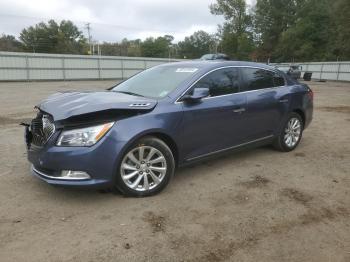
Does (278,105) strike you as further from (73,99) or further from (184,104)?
(73,99)

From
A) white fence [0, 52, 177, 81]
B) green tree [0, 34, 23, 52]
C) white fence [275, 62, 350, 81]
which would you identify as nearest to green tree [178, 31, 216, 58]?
green tree [0, 34, 23, 52]

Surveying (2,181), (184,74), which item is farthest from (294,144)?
(2,181)

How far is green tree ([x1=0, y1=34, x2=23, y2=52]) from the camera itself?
7600 centimetres

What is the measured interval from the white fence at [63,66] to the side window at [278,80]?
81.4ft

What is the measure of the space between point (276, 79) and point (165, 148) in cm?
278

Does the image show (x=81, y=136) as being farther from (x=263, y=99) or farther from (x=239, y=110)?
(x=263, y=99)

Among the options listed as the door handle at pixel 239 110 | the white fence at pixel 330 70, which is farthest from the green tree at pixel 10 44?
the door handle at pixel 239 110

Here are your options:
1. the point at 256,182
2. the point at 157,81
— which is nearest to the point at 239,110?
the point at 256,182

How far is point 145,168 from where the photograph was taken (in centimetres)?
394

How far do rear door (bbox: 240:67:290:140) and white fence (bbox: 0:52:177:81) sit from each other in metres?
24.9

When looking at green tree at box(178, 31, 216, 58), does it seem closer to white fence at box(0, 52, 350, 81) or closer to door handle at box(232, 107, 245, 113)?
white fence at box(0, 52, 350, 81)

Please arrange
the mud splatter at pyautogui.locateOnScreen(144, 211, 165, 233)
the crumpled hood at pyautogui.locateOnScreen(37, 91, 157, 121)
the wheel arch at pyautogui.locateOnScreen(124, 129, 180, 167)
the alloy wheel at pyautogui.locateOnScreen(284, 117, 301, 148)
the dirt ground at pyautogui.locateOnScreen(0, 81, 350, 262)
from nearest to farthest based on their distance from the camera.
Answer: the dirt ground at pyautogui.locateOnScreen(0, 81, 350, 262)
the mud splatter at pyautogui.locateOnScreen(144, 211, 165, 233)
the crumpled hood at pyautogui.locateOnScreen(37, 91, 157, 121)
the wheel arch at pyautogui.locateOnScreen(124, 129, 180, 167)
the alloy wheel at pyautogui.locateOnScreen(284, 117, 301, 148)

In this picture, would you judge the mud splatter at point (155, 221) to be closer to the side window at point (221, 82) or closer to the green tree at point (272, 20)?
the side window at point (221, 82)

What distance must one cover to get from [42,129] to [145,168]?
1.25 meters
